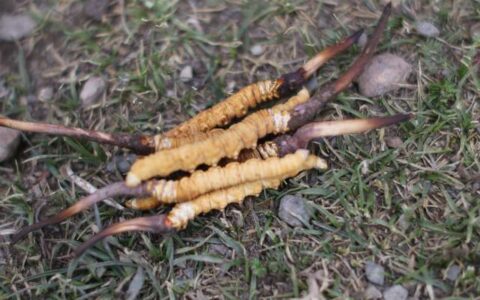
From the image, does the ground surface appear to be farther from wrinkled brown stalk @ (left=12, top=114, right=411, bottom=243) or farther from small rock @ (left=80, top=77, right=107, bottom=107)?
wrinkled brown stalk @ (left=12, top=114, right=411, bottom=243)

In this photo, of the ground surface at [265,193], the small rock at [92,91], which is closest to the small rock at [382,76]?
the ground surface at [265,193]

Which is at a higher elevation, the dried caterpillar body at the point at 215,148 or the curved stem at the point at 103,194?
the dried caterpillar body at the point at 215,148

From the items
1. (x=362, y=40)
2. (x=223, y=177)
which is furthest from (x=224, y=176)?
(x=362, y=40)

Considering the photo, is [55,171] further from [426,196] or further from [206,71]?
[426,196]

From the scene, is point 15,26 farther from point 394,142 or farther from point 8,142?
point 394,142

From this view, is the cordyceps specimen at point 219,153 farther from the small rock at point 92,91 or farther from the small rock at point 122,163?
the small rock at point 92,91

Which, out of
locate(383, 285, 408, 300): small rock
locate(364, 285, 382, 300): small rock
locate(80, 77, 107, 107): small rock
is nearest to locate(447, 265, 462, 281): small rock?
locate(383, 285, 408, 300): small rock

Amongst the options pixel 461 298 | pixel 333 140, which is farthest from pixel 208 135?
pixel 461 298

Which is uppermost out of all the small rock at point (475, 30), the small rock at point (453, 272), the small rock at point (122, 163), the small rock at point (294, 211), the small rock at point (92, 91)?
the small rock at point (475, 30)
